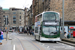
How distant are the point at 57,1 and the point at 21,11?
90.6 meters

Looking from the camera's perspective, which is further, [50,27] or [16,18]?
[16,18]

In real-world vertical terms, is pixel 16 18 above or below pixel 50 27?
above

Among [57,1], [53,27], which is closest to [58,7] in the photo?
[57,1]

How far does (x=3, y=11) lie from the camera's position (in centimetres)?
13212

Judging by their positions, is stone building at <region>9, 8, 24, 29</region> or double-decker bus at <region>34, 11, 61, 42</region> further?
stone building at <region>9, 8, 24, 29</region>

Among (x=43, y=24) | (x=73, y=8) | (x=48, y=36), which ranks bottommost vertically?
(x=48, y=36)

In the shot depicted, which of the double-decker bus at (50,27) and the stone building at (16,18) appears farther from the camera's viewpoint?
the stone building at (16,18)

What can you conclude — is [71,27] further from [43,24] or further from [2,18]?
[2,18]

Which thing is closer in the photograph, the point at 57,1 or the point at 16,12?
the point at 57,1

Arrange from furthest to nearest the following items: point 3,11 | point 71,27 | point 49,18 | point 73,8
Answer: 1. point 3,11
2. point 73,8
3. point 71,27
4. point 49,18

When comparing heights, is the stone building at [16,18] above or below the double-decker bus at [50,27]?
above

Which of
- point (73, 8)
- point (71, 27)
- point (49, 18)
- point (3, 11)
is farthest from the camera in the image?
point (3, 11)

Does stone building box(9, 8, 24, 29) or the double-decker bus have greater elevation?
stone building box(9, 8, 24, 29)

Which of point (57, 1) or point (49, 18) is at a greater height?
point (57, 1)
